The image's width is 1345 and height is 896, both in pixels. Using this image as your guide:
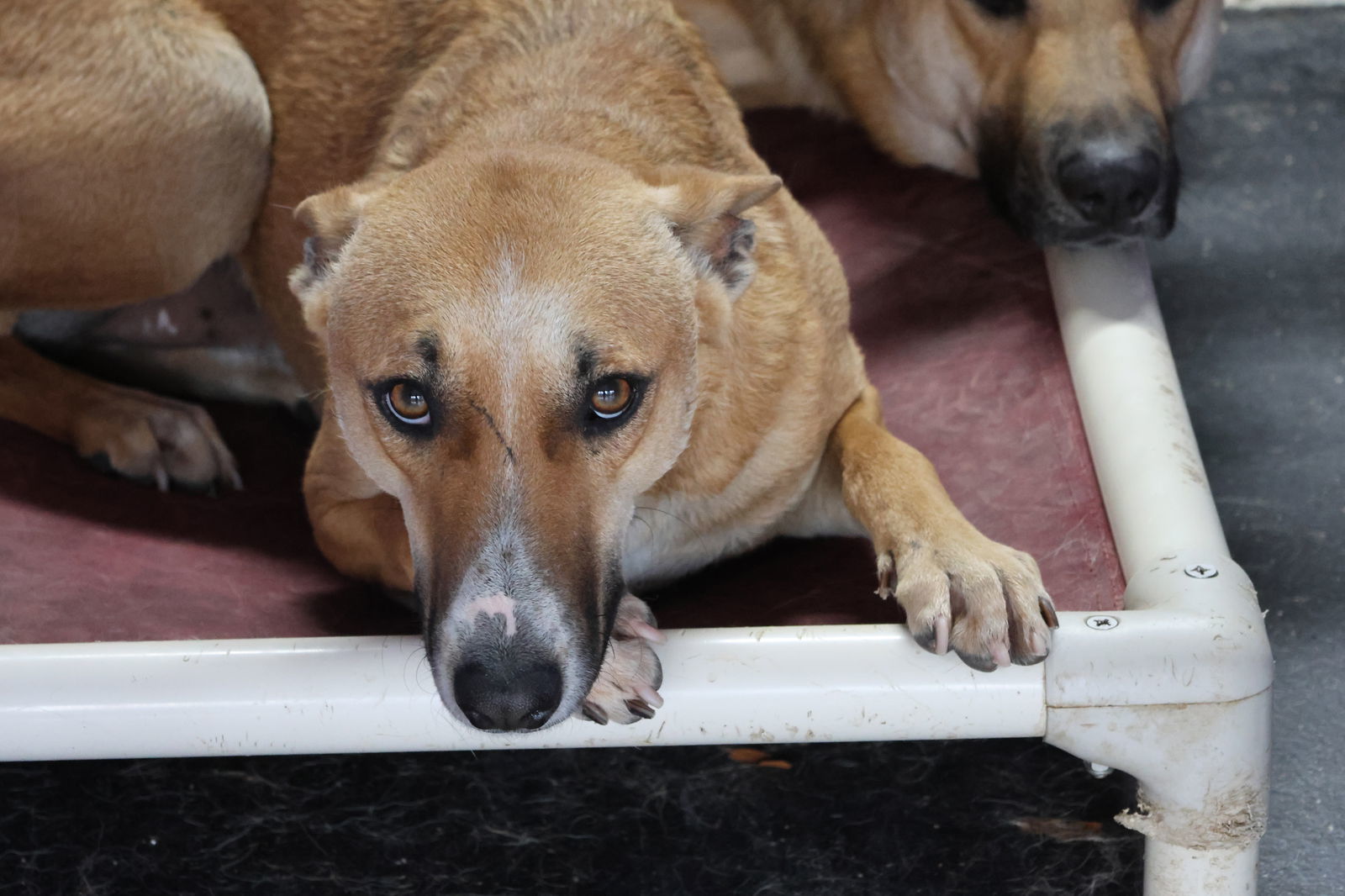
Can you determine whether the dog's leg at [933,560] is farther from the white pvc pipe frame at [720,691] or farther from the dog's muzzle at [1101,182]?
the dog's muzzle at [1101,182]

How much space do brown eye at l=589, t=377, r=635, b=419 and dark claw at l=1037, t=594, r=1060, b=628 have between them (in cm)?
57

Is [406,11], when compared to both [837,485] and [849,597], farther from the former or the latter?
[849,597]

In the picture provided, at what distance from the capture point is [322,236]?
6.70ft

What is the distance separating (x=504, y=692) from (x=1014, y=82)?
194 cm

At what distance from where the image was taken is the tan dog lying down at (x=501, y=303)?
1.78 meters

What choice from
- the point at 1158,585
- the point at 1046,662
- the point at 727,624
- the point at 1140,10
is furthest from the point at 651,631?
→ the point at 1140,10

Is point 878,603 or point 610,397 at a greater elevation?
point 610,397

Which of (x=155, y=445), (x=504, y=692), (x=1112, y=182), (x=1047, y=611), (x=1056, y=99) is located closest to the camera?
(x=504, y=692)

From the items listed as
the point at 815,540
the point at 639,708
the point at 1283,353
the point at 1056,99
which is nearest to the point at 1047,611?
the point at 639,708

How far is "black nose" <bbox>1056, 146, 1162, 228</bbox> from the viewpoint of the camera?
2842 millimetres

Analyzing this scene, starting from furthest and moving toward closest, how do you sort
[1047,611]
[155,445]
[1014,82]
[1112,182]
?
[1014,82] → [1112,182] → [155,445] → [1047,611]

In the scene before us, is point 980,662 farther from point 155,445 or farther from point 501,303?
point 155,445

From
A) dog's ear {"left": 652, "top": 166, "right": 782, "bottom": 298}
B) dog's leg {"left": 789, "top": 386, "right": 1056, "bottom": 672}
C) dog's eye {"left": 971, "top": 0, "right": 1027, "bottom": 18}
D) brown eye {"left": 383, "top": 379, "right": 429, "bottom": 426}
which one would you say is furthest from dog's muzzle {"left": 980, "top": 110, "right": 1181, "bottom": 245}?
brown eye {"left": 383, "top": 379, "right": 429, "bottom": 426}

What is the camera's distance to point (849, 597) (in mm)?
2238
